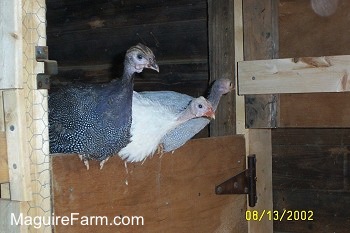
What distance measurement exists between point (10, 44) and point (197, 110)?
508 mm

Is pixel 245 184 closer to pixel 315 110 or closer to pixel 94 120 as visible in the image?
pixel 315 110

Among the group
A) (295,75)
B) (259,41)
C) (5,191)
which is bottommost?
(5,191)

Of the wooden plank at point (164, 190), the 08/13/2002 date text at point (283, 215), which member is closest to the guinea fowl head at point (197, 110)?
the wooden plank at point (164, 190)

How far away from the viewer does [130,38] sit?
2.03m

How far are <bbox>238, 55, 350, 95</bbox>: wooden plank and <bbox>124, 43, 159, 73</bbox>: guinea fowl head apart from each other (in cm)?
49

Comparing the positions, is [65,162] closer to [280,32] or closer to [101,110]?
[101,110]

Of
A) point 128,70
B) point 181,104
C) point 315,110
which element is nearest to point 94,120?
point 128,70

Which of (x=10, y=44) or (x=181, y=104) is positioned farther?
(x=181, y=104)

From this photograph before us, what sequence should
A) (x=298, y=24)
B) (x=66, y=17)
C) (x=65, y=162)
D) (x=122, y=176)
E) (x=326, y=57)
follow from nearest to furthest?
(x=65, y=162) < (x=122, y=176) < (x=326, y=57) < (x=298, y=24) < (x=66, y=17)

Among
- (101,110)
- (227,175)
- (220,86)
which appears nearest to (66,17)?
(220,86)

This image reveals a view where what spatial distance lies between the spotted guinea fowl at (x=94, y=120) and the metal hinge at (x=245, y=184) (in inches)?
19.9

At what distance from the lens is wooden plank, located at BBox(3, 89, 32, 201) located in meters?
0.95

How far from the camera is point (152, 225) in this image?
4.13 feet

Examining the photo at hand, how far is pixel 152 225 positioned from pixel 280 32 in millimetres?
707
